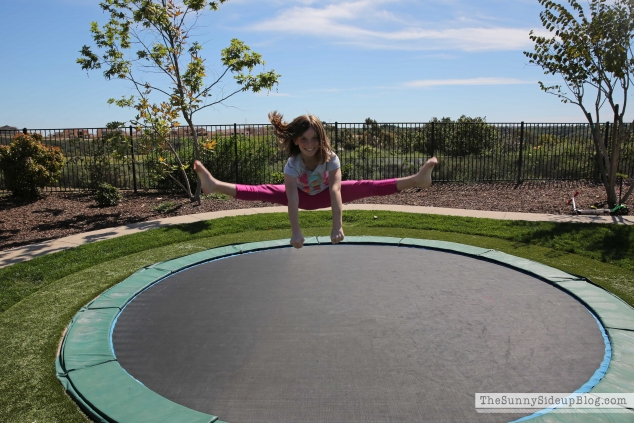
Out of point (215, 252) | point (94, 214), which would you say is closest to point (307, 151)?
point (215, 252)

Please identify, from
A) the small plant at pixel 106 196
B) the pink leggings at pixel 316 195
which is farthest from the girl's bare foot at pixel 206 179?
the small plant at pixel 106 196

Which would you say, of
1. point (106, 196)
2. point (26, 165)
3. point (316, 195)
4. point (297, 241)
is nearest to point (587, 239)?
point (316, 195)

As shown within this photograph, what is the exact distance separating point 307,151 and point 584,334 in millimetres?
1872

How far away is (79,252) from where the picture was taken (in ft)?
15.1

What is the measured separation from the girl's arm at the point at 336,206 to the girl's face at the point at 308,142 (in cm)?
17

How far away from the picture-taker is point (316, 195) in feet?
10.1

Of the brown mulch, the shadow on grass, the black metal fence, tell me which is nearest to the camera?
the shadow on grass

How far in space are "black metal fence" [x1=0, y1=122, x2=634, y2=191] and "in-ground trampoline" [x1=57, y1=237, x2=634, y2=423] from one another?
500 cm

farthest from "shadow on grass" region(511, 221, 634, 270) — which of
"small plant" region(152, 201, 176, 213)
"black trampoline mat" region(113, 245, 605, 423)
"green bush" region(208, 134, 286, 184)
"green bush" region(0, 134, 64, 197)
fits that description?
"green bush" region(0, 134, 64, 197)

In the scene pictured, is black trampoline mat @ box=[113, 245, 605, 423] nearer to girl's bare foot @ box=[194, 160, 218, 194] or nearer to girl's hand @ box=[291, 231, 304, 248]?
girl's hand @ box=[291, 231, 304, 248]

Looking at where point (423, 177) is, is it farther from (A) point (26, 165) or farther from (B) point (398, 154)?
(B) point (398, 154)

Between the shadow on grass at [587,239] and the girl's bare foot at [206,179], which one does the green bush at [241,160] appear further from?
the girl's bare foot at [206,179]

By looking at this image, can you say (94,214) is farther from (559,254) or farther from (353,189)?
(559,254)

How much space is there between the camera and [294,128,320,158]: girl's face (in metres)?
2.82
